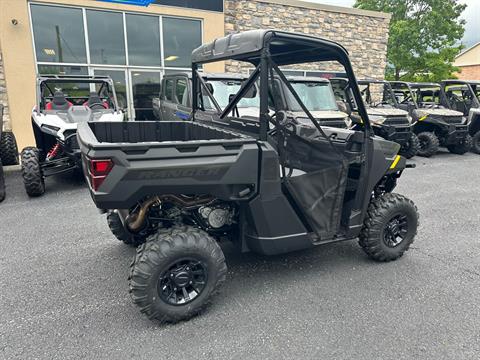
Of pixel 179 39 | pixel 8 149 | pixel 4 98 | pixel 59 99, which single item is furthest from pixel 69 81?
pixel 179 39

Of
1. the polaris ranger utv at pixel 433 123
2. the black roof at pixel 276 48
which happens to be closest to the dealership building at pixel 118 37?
the polaris ranger utv at pixel 433 123

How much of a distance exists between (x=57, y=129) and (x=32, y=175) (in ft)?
2.89

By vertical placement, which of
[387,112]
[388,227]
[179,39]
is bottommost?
[388,227]

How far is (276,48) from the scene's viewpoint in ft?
10.1

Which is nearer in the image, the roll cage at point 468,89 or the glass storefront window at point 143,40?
the roll cage at point 468,89

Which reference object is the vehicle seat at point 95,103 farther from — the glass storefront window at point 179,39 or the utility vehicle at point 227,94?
the glass storefront window at point 179,39

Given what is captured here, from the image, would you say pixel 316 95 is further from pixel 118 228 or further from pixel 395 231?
pixel 118 228

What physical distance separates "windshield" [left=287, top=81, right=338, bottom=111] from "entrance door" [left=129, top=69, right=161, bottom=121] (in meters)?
4.91

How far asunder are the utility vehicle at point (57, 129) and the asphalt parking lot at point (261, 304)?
1.33 m

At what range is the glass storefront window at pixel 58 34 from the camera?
908 centimetres

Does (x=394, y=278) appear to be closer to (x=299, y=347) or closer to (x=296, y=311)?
(x=296, y=311)

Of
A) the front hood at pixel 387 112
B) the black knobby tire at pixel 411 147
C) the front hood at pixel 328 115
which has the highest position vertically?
the front hood at pixel 328 115

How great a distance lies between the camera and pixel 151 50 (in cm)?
1048

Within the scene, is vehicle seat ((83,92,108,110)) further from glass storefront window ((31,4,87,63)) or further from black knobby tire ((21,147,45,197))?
glass storefront window ((31,4,87,63))
